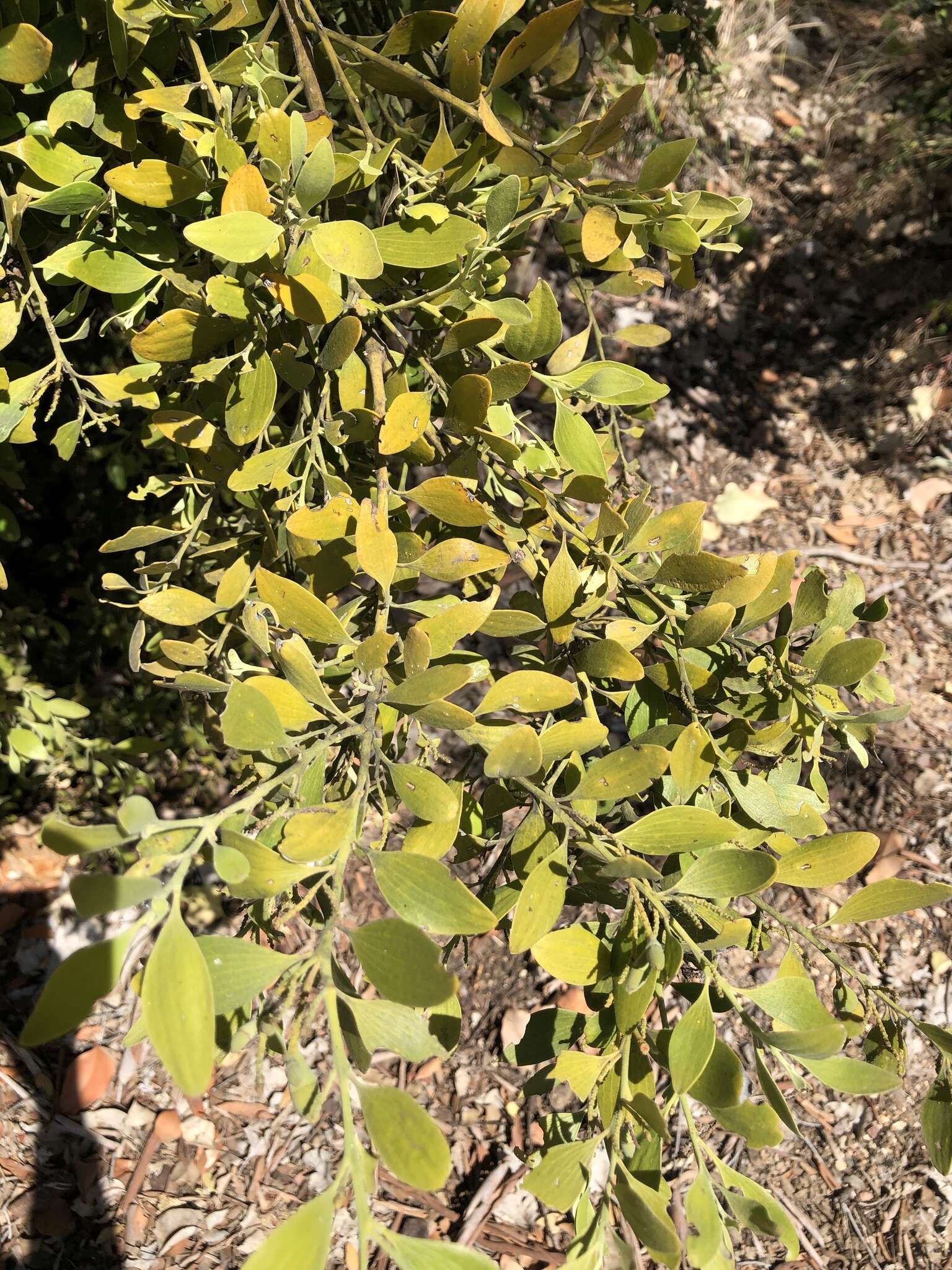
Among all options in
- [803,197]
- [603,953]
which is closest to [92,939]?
[603,953]

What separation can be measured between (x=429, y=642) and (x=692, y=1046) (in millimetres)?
317

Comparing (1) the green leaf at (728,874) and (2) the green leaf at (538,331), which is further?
(2) the green leaf at (538,331)

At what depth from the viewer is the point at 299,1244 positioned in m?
0.46

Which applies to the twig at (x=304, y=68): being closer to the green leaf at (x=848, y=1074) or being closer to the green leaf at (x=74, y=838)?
the green leaf at (x=74, y=838)

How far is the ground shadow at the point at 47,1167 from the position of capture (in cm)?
153

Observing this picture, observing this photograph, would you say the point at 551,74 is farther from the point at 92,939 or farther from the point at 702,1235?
the point at 92,939

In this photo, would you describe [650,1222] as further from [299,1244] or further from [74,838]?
[74,838]

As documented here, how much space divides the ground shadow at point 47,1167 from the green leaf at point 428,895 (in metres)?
1.40

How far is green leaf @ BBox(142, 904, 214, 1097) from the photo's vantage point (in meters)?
0.47

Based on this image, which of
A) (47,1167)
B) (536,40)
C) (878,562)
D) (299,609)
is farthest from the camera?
(878,562)

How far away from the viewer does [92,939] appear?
2055 millimetres

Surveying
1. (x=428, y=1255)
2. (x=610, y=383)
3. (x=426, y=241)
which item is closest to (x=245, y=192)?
(x=426, y=241)

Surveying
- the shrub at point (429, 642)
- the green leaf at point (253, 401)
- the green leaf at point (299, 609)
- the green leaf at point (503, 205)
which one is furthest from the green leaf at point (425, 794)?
the green leaf at point (503, 205)

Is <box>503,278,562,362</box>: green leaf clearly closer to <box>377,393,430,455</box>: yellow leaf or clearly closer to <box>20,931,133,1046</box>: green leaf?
<box>377,393,430,455</box>: yellow leaf
